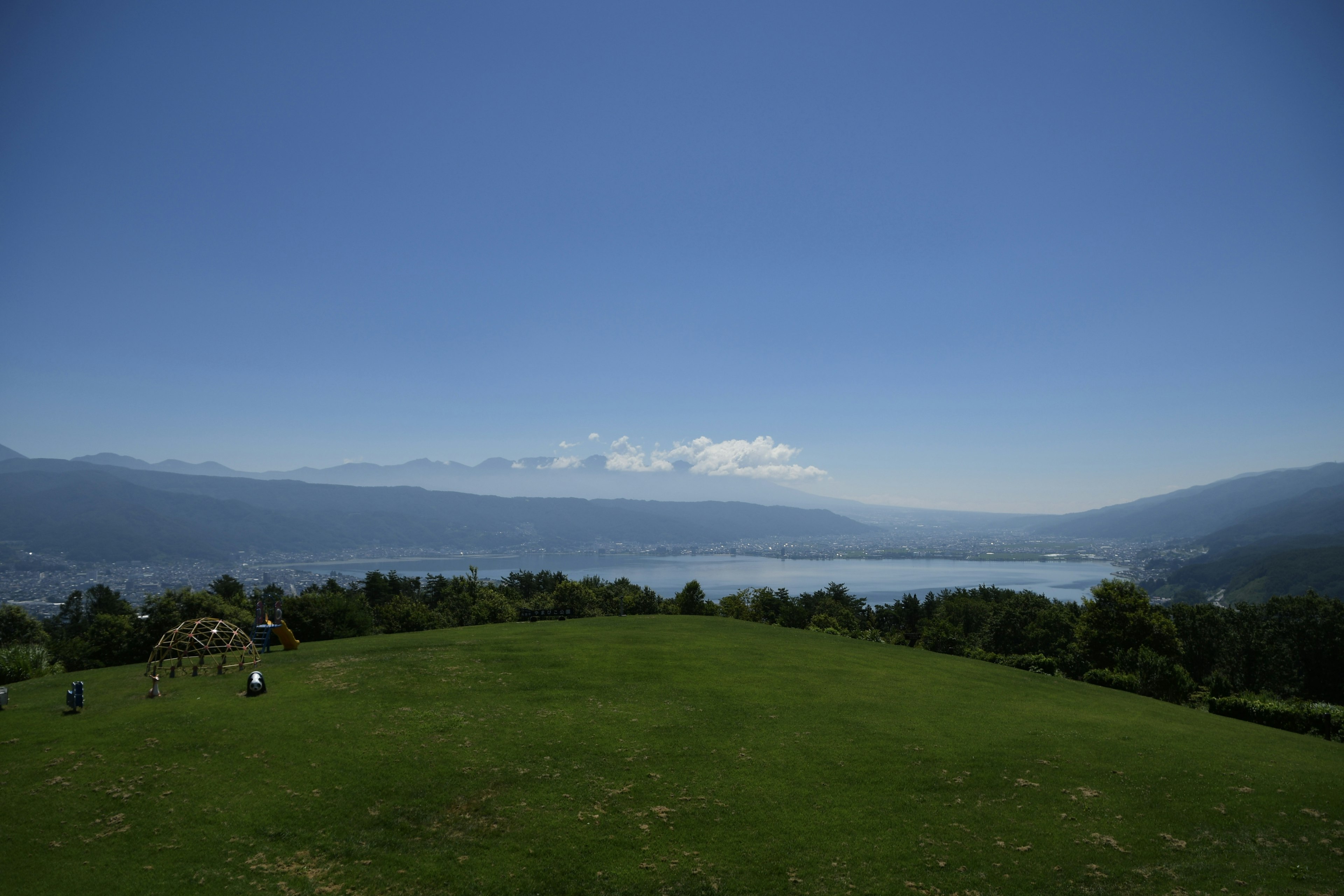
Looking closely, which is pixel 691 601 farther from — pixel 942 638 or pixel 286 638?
pixel 286 638

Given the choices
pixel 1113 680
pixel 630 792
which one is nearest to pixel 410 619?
pixel 630 792

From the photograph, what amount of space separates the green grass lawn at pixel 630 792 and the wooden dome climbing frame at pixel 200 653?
177 centimetres

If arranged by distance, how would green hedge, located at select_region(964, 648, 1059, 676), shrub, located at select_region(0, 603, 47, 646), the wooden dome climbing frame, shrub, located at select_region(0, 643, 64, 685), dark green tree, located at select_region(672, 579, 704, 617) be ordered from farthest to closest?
1. dark green tree, located at select_region(672, 579, 704, 617)
2. shrub, located at select_region(0, 603, 47, 646)
3. green hedge, located at select_region(964, 648, 1059, 676)
4. shrub, located at select_region(0, 643, 64, 685)
5. the wooden dome climbing frame

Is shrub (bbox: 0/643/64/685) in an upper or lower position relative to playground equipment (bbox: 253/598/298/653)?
lower

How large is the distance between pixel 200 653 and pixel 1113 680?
187ft

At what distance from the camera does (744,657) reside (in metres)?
35.0

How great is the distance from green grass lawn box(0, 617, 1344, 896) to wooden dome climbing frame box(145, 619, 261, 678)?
5.81 ft

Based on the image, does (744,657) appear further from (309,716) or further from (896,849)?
(309,716)

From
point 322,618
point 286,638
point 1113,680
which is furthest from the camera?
point 322,618

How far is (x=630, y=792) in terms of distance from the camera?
56.2 ft

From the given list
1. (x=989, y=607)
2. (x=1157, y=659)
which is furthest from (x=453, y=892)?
(x=989, y=607)

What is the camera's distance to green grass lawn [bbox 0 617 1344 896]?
44.4 ft

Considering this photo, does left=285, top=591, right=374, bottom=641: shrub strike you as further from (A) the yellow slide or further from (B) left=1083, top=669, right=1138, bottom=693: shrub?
(B) left=1083, top=669, right=1138, bottom=693: shrub

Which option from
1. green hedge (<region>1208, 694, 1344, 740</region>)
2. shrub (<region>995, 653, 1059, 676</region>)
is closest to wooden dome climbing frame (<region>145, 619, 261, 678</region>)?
shrub (<region>995, 653, 1059, 676</region>)
